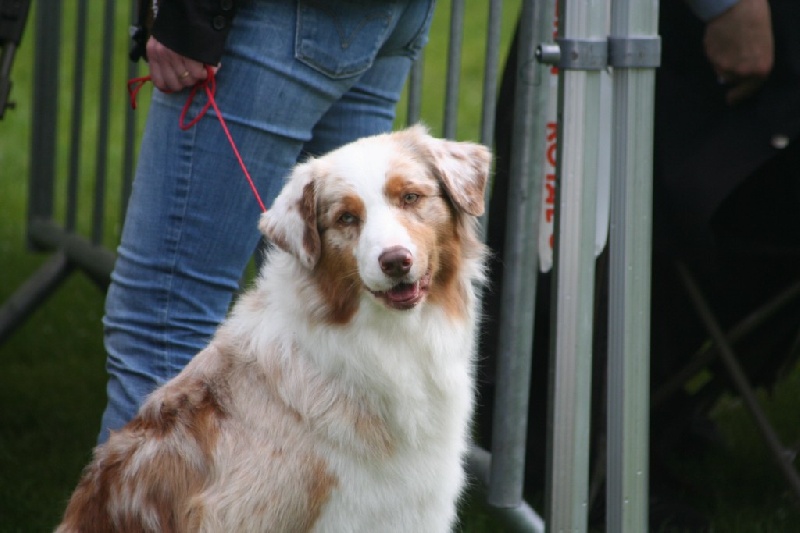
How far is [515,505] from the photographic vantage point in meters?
3.73

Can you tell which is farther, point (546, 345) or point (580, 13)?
point (546, 345)

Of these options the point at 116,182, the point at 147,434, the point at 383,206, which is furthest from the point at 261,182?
the point at 116,182

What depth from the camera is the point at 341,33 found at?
109 inches

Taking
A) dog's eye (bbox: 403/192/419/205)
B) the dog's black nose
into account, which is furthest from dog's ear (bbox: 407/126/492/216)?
the dog's black nose

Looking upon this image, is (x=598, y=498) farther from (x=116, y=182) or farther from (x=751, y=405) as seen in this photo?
(x=116, y=182)

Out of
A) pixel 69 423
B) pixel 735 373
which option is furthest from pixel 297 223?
pixel 69 423

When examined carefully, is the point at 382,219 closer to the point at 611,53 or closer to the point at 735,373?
the point at 611,53

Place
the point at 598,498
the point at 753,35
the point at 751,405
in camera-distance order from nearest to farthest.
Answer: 1. the point at 753,35
2. the point at 751,405
3. the point at 598,498

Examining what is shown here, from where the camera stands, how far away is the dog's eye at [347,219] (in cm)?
269

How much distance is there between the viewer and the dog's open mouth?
103 inches

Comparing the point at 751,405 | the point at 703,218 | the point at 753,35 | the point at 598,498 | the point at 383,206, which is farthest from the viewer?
the point at 598,498

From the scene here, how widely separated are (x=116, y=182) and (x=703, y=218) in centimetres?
604

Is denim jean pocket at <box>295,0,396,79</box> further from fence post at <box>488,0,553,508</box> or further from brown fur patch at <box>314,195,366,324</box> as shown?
fence post at <box>488,0,553,508</box>

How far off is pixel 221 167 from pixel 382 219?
485 mm
